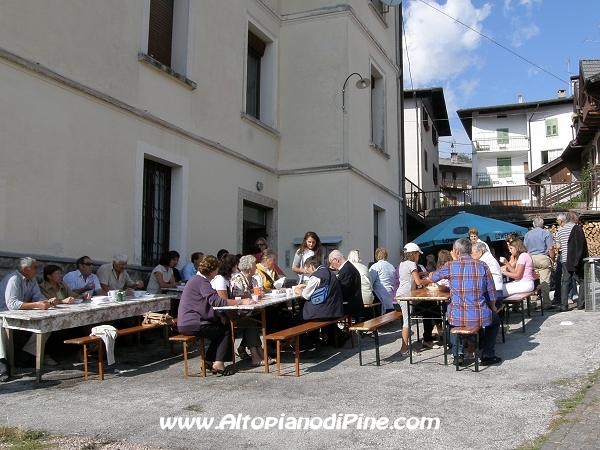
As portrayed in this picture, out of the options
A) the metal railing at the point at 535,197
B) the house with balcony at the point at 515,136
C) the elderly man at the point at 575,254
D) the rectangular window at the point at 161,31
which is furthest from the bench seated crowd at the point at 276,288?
the house with balcony at the point at 515,136

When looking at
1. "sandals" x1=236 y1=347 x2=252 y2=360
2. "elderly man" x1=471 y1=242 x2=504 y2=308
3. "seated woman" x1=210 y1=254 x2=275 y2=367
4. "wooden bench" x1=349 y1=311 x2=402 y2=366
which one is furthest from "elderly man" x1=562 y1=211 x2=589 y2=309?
"sandals" x1=236 y1=347 x2=252 y2=360

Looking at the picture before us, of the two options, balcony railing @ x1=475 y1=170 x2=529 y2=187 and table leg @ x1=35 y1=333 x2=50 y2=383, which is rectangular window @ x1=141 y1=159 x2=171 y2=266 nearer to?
table leg @ x1=35 y1=333 x2=50 y2=383

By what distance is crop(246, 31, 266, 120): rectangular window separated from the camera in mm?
13633

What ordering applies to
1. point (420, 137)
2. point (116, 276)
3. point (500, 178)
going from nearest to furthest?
point (116, 276), point (420, 137), point (500, 178)

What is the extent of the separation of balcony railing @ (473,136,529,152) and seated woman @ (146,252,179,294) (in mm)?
44533

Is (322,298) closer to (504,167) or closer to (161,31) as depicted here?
(161,31)

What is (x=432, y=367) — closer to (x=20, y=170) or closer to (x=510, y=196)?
(x=20, y=170)

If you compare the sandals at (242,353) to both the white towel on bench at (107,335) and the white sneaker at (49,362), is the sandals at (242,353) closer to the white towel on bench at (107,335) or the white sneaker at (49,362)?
the white towel on bench at (107,335)

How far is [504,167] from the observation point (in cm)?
5156

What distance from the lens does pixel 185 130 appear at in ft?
35.6

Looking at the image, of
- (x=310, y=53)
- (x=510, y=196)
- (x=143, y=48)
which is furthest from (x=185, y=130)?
(x=510, y=196)

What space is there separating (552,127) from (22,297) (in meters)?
47.5

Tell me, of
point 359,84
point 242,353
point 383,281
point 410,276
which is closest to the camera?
point 242,353

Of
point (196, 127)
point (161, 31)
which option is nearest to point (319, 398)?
point (196, 127)
